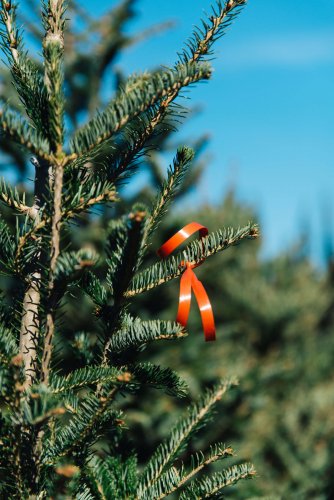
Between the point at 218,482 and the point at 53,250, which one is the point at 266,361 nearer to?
the point at 218,482

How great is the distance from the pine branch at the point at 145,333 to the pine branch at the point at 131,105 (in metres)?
0.29

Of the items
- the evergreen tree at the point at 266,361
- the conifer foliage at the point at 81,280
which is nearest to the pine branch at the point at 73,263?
the conifer foliage at the point at 81,280

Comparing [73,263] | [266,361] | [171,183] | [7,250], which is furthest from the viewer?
[266,361]

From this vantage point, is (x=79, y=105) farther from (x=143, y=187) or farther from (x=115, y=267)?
(x=115, y=267)

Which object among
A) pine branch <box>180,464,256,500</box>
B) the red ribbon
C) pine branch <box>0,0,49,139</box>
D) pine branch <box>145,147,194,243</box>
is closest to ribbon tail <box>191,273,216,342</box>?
the red ribbon

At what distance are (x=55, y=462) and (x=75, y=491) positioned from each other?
0.06m

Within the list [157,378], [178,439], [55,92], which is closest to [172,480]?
[178,439]

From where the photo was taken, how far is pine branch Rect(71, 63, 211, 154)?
2.39ft

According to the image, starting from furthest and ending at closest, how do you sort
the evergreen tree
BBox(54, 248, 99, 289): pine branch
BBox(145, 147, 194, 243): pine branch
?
1. the evergreen tree
2. BBox(145, 147, 194, 243): pine branch
3. BBox(54, 248, 99, 289): pine branch

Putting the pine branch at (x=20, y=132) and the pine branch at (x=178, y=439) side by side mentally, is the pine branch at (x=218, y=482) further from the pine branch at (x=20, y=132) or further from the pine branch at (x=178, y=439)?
the pine branch at (x=20, y=132)

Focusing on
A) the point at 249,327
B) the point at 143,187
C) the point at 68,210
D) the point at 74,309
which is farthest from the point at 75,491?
the point at 249,327

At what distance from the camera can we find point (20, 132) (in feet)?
2.26

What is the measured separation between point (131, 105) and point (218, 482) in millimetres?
628

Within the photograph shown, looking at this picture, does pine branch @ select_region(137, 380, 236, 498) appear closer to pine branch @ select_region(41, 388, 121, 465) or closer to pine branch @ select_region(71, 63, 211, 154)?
pine branch @ select_region(41, 388, 121, 465)
